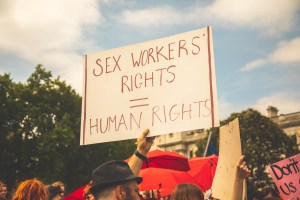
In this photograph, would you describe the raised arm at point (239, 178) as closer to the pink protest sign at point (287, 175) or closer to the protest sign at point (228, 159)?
the protest sign at point (228, 159)

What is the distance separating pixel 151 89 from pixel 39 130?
91.7 ft

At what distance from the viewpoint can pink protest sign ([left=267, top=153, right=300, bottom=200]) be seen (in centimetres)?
459

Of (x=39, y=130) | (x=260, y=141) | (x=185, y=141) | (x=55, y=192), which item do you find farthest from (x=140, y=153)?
(x=185, y=141)

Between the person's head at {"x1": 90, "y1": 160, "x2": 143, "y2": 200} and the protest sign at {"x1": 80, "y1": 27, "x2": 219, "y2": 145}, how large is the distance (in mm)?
967

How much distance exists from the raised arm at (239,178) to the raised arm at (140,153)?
2.40 feet

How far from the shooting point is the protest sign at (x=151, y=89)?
342 cm

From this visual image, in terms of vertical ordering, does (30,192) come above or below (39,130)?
below

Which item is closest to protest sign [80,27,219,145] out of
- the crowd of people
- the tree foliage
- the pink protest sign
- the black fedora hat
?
the crowd of people

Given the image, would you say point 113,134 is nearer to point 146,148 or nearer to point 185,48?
point 146,148

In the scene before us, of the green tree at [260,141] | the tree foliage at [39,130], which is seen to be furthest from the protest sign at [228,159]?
the green tree at [260,141]

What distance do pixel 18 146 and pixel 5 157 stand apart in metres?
1.53

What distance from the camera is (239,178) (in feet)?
9.39

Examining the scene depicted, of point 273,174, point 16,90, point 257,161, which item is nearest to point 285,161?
point 273,174

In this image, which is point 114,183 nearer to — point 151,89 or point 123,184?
point 123,184
